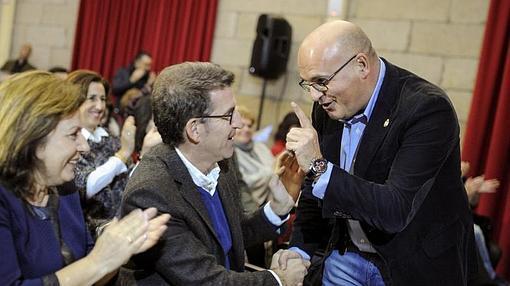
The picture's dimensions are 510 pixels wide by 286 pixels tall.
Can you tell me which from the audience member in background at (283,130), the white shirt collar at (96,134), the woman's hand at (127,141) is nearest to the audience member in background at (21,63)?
the audience member in background at (283,130)

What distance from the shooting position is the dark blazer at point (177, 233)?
1.72m

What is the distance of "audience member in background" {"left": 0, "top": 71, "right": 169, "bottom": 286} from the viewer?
→ 1.51 m

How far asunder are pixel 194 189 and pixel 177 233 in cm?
17

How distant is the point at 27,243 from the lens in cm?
157

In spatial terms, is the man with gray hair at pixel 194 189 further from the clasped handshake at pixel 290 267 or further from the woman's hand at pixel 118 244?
the woman's hand at pixel 118 244

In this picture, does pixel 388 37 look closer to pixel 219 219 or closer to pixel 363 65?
pixel 363 65

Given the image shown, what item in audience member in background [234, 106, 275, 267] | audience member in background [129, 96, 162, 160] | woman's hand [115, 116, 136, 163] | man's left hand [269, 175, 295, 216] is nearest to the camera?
man's left hand [269, 175, 295, 216]

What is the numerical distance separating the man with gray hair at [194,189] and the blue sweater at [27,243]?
0.57 ft

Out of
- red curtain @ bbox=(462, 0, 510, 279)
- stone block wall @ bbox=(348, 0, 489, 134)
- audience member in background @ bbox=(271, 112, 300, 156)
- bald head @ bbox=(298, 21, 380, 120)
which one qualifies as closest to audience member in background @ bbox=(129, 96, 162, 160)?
audience member in background @ bbox=(271, 112, 300, 156)

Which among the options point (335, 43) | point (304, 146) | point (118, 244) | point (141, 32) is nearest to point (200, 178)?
point (304, 146)

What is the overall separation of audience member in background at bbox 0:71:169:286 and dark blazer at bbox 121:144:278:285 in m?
0.13

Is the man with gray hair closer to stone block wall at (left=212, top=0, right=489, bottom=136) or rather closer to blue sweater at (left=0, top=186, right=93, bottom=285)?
blue sweater at (left=0, top=186, right=93, bottom=285)

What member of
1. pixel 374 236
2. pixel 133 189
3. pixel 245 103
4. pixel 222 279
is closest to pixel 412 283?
pixel 374 236

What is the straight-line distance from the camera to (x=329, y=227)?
224cm
